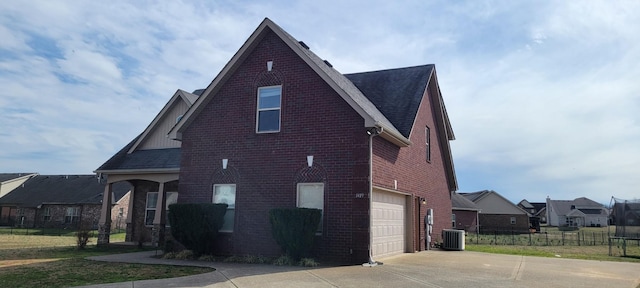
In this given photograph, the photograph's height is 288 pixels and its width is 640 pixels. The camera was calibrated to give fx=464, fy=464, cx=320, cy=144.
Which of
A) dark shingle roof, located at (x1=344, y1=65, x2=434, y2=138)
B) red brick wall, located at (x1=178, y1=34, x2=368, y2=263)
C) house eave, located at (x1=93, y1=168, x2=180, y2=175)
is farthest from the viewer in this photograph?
house eave, located at (x1=93, y1=168, x2=180, y2=175)

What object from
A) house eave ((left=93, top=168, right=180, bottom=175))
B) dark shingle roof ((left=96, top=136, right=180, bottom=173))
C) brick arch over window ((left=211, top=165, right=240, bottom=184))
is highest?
dark shingle roof ((left=96, top=136, right=180, bottom=173))

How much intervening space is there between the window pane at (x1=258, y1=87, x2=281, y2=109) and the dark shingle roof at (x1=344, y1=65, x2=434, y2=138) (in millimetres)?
4397

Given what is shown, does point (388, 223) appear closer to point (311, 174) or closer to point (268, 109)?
point (311, 174)

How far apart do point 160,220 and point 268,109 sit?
7.22 m

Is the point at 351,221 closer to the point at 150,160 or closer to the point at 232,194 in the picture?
the point at 232,194

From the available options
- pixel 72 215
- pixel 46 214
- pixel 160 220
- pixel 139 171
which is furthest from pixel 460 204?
pixel 46 214

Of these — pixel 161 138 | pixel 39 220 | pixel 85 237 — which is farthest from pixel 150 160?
pixel 39 220

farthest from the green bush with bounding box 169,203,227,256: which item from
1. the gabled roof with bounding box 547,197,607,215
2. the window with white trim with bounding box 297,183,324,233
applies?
the gabled roof with bounding box 547,197,607,215

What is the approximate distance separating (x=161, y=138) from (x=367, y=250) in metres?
13.0

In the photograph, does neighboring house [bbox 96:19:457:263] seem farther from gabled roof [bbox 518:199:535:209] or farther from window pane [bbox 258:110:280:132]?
gabled roof [bbox 518:199:535:209]

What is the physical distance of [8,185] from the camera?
53031 millimetres

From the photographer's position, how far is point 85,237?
18828 mm

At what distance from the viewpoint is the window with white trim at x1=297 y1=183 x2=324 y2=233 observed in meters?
14.2

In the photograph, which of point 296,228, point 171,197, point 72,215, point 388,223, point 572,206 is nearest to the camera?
point 296,228
